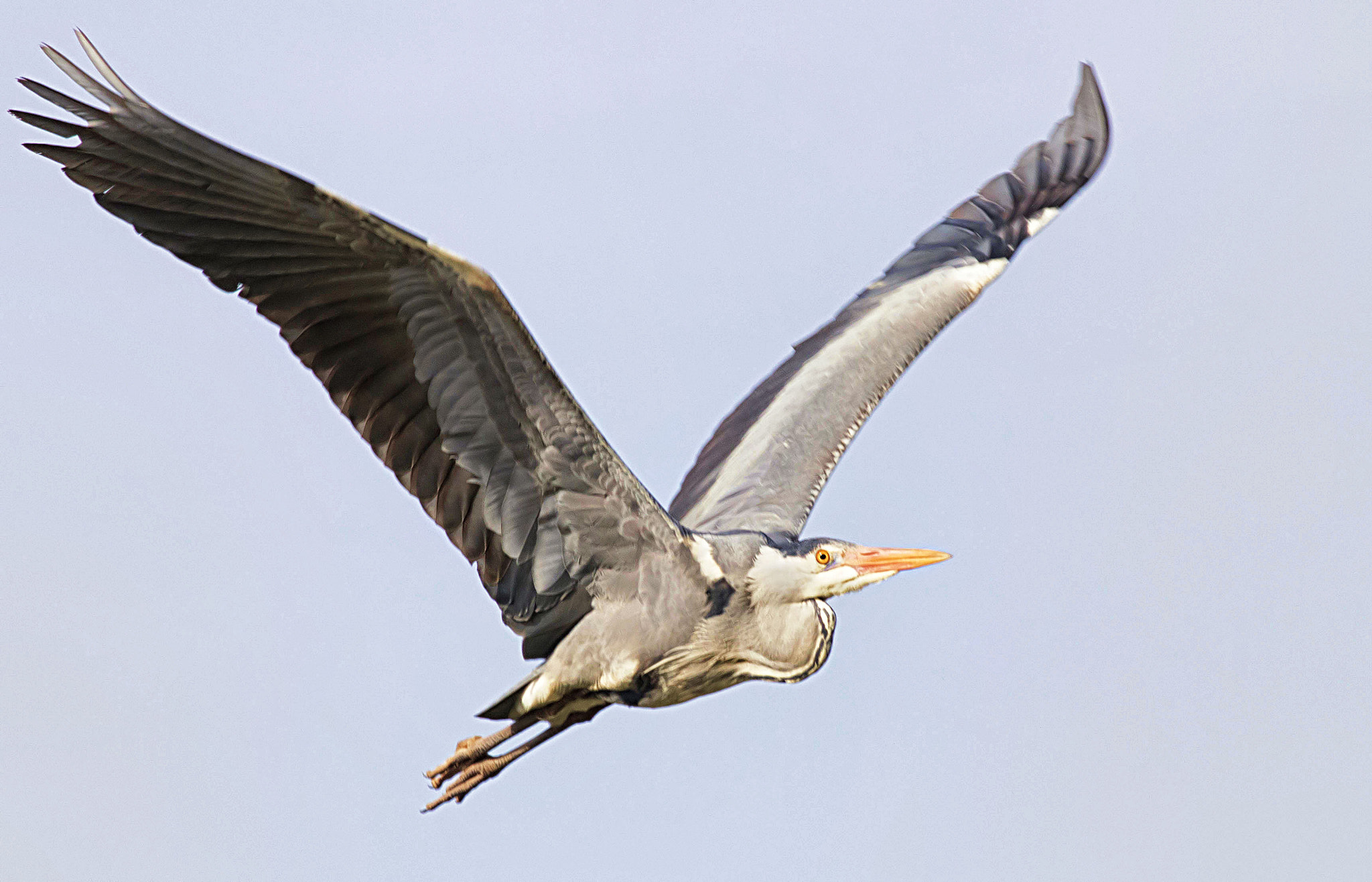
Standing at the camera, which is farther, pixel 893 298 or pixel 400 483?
pixel 893 298

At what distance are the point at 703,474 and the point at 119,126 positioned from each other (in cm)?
439

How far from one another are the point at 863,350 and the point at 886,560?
3.08 metres

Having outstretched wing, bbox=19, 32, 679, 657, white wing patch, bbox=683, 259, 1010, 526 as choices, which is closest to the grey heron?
outstretched wing, bbox=19, 32, 679, 657

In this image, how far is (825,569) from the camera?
758 cm

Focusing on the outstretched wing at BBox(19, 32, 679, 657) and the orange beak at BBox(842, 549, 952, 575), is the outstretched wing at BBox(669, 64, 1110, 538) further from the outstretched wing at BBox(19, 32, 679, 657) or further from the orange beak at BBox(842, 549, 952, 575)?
the outstretched wing at BBox(19, 32, 679, 657)

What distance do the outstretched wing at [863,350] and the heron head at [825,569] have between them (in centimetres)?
106

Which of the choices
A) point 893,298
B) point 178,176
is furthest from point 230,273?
point 893,298

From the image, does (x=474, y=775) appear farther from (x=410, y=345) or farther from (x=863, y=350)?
(x=863, y=350)

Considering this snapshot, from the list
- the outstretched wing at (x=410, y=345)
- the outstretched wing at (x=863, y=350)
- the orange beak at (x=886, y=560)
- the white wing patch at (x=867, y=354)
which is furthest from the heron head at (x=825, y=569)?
the white wing patch at (x=867, y=354)

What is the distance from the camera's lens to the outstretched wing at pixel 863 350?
9.48 metres

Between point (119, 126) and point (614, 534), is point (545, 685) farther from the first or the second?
point (119, 126)

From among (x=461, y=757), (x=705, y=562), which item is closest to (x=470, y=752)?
(x=461, y=757)

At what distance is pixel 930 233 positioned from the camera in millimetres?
11891

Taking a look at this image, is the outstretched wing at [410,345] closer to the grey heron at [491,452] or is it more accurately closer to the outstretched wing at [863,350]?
the grey heron at [491,452]
